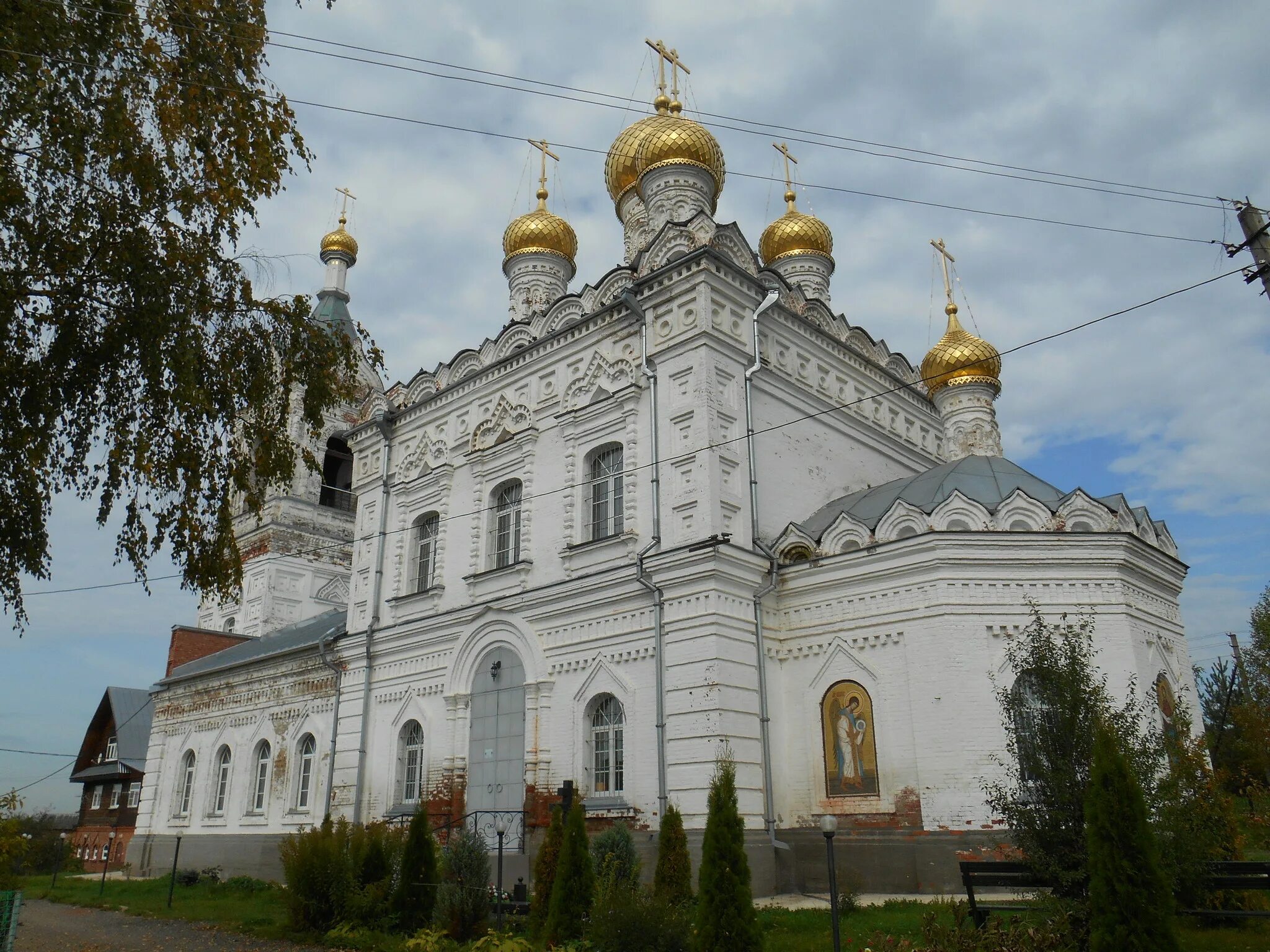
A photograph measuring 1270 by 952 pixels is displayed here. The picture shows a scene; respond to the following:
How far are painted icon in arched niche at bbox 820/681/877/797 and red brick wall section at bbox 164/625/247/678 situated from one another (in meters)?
17.1

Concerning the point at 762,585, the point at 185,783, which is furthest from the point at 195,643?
the point at 762,585

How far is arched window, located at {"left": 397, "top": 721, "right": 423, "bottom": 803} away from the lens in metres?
15.1

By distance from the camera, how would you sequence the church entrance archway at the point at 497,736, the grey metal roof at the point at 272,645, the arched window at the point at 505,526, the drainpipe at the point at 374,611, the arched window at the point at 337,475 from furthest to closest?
the arched window at the point at 337,475
the grey metal roof at the point at 272,645
the drainpipe at the point at 374,611
the arched window at the point at 505,526
the church entrance archway at the point at 497,736

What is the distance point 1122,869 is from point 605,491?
8707mm

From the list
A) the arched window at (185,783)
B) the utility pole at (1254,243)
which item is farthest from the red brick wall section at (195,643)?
the utility pole at (1254,243)

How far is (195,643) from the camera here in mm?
23672

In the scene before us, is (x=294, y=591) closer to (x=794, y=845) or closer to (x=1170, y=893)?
(x=794, y=845)

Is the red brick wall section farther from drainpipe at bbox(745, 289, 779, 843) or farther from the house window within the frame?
drainpipe at bbox(745, 289, 779, 843)

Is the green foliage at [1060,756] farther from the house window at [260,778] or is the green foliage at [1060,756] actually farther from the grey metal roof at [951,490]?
the house window at [260,778]

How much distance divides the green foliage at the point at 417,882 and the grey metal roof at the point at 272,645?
7.48 m

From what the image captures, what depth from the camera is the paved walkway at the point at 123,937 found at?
1017cm

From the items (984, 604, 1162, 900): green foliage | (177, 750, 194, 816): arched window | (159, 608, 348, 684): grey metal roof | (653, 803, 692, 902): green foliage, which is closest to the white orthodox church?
(159, 608, 348, 684): grey metal roof

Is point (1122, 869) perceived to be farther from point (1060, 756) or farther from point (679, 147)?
point (679, 147)

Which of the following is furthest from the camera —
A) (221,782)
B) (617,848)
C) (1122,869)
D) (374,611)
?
(221,782)
